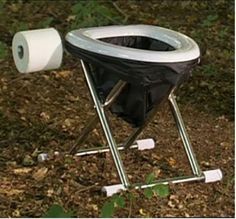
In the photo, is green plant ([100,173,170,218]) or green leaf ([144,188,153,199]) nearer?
green plant ([100,173,170,218])

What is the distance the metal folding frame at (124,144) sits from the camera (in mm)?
3396

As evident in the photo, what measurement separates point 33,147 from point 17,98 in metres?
0.59

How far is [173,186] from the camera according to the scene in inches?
142

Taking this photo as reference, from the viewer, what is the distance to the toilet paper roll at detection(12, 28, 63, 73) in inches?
135

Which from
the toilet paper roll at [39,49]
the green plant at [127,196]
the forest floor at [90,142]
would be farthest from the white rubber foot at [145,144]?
the toilet paper roll at [39,49]

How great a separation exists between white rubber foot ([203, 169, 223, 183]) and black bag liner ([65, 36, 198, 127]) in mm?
414

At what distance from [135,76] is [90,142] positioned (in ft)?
2.93

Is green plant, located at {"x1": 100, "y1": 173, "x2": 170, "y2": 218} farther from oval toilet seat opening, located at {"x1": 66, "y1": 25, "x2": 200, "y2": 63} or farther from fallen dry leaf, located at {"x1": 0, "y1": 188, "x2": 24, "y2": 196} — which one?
oval toilet seat opening, located at {"x1": 66, "y1": 25, "x2": 200, "y2": 63}

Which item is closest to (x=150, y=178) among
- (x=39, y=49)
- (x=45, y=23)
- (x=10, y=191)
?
(x=10, y=191)

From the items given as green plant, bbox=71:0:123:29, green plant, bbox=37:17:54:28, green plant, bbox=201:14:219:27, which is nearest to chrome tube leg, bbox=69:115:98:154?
green plant, bbox=71:0:123:29

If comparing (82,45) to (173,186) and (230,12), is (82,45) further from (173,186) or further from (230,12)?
(230,12)

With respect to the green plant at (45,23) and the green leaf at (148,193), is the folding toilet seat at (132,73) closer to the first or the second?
the green leaf at (148,193)

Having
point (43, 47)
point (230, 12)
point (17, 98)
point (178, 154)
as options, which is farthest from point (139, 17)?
point (43, 47)

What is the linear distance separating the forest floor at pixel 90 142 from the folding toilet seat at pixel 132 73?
0.09m
